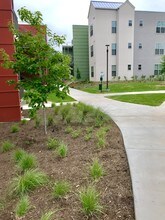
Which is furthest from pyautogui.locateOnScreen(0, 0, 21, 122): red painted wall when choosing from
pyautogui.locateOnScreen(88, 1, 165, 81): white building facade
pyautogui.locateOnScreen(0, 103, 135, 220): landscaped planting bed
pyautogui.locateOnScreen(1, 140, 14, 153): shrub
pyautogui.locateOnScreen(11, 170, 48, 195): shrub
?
pyautogui.locateOnScreen(88, 1, 165, 81): white building facade

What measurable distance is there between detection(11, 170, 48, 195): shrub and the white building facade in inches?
1007

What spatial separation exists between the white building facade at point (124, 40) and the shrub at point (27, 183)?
83.9 feet

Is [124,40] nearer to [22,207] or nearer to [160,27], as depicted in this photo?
[160,27]

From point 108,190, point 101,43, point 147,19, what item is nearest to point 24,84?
point 108,190

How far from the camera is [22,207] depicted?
2.51 m

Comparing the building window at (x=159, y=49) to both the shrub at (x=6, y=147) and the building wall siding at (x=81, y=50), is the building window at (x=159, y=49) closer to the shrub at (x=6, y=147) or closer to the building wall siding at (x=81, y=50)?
the building wall siding at (x=81, y=50)

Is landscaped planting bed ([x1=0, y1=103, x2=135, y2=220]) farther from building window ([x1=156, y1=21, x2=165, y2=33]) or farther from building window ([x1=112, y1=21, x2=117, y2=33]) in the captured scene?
building window ([x1=156, y1=21, x2=165, y2=33])

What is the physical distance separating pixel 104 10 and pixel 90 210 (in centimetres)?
2902

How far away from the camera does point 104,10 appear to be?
27672 millimetres

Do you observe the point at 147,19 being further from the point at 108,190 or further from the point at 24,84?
the point at 108,190

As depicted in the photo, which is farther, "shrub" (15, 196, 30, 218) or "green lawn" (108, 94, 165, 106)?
"green lawn" (108, 94, 165, 106)

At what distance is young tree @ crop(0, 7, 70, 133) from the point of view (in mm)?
5062

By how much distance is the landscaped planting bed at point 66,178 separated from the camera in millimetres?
2498

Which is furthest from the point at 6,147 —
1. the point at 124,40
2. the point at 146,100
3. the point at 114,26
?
the point at 114,26
